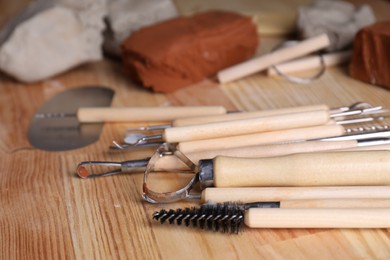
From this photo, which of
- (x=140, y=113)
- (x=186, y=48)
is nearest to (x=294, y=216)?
(x=140, y=113)

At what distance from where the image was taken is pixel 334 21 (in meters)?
1.07

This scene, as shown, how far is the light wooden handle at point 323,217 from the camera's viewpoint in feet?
1.99

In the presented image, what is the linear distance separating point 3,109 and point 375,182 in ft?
2.13

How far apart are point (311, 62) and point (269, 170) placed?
0.42 metres

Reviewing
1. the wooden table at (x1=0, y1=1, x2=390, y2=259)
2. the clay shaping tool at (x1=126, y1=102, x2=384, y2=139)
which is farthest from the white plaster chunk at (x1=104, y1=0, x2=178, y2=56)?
the clay shaping tool at (x1=126, y1=102, x2=384, y2=139)

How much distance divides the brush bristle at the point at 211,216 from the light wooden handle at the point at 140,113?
236mm

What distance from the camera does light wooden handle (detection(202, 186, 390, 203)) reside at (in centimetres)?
64

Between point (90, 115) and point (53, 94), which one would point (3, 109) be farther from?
point (90, 115)

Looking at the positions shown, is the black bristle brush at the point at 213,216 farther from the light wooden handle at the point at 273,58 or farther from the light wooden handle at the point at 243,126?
the light wooden handle at the point at 273,58

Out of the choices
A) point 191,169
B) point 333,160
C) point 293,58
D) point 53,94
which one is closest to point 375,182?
point 333,160

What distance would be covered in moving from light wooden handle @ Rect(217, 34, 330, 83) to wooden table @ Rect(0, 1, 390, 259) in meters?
0.03

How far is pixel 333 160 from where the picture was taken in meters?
0.66

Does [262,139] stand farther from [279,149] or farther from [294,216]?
[294,216]

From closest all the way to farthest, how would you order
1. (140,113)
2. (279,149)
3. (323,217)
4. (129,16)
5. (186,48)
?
1. (323,217)
2. (279,149)
3. (140,113)
4. (186,48)
5. (129,16)
